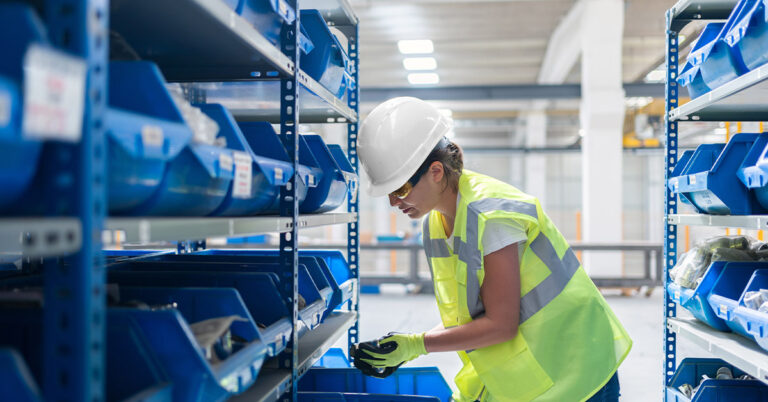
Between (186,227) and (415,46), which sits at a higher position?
(415,46)

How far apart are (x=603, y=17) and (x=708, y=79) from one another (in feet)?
20.6

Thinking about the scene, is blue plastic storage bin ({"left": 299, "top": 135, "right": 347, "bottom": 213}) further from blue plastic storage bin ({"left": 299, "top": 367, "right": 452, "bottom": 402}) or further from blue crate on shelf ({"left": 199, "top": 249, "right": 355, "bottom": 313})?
blue plastic storage bin ({"left": 299, "top": 367, "right": 452, "bottom": 402})

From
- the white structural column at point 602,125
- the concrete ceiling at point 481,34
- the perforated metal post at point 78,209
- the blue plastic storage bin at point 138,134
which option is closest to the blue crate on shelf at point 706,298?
the blue plastic storage bin at point 138,134

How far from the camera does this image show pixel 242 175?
1.51 metres

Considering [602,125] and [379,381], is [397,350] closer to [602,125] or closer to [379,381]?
[379,381]


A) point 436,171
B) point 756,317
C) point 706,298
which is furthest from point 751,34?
point 436,171

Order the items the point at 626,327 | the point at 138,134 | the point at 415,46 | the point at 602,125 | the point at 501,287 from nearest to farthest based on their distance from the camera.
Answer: the point at 138,134 → the point at 501,287 → the point at 626,327 → the point at 602,125 → the point at 415,46

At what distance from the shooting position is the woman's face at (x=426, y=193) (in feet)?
6.61

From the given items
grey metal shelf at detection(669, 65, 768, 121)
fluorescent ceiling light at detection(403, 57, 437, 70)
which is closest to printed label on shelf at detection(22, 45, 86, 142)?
grey metal shelf at detection(669, 65, 768, 121)

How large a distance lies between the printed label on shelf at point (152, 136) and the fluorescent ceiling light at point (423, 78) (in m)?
11.4

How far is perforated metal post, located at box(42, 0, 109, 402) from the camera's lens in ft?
2.79

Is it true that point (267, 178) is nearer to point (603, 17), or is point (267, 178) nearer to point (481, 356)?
point (481, 356)

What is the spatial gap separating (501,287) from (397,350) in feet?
1.47

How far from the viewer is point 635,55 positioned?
11883 mm
